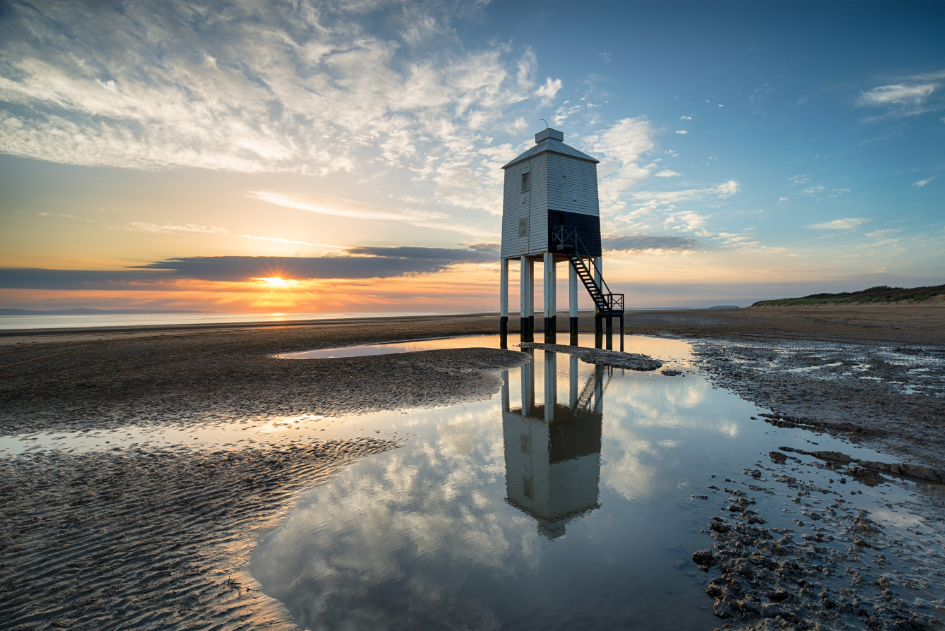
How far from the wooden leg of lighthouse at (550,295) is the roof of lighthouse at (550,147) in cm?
640

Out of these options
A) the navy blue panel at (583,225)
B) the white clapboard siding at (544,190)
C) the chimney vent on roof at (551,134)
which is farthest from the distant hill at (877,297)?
the chimney vent on roof at (551,134)

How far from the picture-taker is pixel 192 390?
1262 cm

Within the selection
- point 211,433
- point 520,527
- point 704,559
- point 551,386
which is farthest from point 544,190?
point 704,559

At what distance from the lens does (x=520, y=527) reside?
4797 mm

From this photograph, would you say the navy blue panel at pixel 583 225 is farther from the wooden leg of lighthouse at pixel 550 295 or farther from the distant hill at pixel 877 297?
the distant hill at pixel 877 297

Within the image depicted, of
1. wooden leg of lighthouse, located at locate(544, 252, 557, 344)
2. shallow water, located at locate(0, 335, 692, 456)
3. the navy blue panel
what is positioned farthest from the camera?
wooden leg of lighthouse, located at locate(544, 252, 557, 344)

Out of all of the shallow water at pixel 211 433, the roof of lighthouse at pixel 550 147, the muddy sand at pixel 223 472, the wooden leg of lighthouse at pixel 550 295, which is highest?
the roof of lighthouse at pixel 550 147

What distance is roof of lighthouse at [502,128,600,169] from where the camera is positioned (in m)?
25.3

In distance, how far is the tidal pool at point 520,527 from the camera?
11.4 ft

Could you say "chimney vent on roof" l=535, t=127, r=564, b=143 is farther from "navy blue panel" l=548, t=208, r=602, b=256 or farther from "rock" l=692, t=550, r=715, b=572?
"rock" l=692, t=550, r=715, b=572

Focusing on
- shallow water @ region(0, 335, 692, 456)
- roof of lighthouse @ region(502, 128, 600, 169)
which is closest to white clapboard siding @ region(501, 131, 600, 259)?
roof of lighthouse @ region(502, 128, 600, 169)

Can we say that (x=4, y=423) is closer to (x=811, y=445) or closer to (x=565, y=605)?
(x=565, y=605)

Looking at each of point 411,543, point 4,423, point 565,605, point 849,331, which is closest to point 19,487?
point 4,423

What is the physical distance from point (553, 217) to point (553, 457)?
67.4 ft
